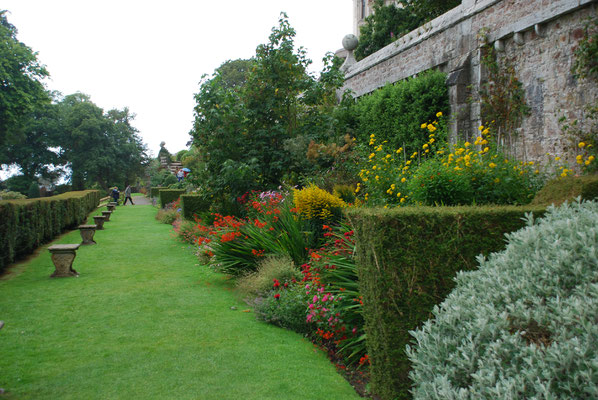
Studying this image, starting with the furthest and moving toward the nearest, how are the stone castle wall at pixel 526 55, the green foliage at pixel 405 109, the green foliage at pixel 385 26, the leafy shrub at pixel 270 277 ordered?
the green foliage at pixel 385 26
the green foliage at pixel 405 109
the stone castle wall at pixel 526 55
the leafy shrub at pixel 270 277

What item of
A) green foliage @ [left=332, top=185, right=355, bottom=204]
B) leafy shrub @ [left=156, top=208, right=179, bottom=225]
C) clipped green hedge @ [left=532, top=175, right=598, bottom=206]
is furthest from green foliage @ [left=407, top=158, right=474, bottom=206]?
leafy shrub @ [left=156, top=208, right=179, bottom=225]

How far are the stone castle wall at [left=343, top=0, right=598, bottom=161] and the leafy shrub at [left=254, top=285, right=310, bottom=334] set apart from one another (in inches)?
208

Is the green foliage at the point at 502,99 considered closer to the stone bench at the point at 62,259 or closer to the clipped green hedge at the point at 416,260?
the clipped green hedge at the point at 416,260

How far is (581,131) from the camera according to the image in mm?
6652

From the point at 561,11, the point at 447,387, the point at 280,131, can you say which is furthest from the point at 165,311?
the point at 561,11

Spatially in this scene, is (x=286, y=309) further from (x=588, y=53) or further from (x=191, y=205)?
(x=191, y=205)

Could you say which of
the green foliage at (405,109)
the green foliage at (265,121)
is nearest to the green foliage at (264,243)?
the green foliage at (265,121)

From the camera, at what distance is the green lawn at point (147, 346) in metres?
3.54

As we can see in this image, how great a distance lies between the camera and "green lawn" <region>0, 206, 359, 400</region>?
354 centimetres

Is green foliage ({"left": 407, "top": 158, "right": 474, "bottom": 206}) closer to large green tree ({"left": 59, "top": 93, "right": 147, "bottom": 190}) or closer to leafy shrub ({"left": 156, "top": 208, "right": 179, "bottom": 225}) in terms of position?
leafy shrub ({"left": 156, "top": 208, "right": 179, "bottom": 225})

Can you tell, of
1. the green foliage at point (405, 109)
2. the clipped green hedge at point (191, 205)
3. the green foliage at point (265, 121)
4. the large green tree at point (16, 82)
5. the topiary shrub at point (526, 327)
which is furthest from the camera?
the large green tree at point (16, 82)

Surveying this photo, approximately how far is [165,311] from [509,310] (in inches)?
186

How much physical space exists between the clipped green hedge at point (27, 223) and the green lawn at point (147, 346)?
127 centimetres

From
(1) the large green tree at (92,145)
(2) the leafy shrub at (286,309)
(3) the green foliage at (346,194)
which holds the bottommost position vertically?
(2) the leafy shrub at (286,309)
